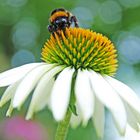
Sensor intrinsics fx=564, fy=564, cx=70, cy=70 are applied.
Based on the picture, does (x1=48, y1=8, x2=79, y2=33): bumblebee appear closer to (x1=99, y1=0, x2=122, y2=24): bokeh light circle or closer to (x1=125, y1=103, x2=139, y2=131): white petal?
(x1=125, y1=103, x2=139, y2=131): white petal

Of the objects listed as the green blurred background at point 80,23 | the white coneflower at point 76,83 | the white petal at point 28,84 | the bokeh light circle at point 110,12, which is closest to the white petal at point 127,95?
the white coneflower at point 76,83

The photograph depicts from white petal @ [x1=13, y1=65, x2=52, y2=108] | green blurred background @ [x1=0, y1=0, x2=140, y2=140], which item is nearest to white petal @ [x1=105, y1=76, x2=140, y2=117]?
white petal @ [x1=13, y1=65, x2=52, y2=108]

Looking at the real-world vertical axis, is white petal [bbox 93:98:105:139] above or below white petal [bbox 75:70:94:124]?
below

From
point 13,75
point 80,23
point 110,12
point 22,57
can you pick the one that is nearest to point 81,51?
point 13,75

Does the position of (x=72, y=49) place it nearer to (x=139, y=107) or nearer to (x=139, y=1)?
(x=139, y=107)

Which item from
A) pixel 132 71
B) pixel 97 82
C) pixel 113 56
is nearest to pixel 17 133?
pixel 113 56

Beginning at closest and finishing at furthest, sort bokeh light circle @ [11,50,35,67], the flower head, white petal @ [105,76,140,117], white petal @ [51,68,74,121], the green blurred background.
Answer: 1. white petal @ [51,68,74,121]
2. white petal @ [105,76,140,117]
3. the flower head
4. bokeh light circle @ [11,50,35,67]
5. the green blurred background
